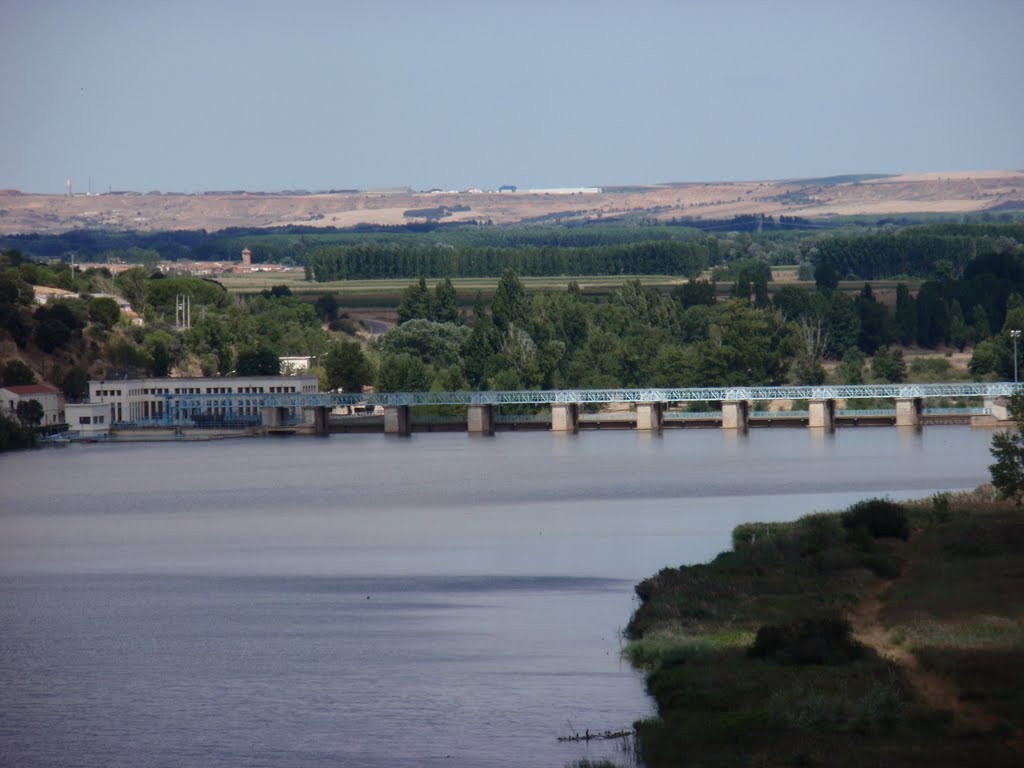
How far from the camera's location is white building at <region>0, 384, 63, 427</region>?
291 feet

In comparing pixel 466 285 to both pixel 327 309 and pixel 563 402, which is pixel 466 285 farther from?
pixel 563 402

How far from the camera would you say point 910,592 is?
1251 inches

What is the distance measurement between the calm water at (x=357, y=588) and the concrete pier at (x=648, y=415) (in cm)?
1278

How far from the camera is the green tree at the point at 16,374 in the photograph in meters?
92.8

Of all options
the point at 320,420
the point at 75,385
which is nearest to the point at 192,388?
the point at 75,385

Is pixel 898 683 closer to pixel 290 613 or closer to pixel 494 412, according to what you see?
pixel 290 613

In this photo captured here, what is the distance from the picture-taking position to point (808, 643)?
86.9 feet

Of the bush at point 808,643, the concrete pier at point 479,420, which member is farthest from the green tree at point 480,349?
the bush at point 808,643

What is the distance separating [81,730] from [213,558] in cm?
1851

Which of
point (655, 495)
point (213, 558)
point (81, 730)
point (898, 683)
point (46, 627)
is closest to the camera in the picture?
point (898, 683)

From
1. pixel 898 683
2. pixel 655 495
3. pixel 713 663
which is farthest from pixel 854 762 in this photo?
pixel 655 495

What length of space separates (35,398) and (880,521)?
5876 centimetres

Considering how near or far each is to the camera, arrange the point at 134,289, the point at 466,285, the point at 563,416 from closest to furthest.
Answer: the point at 563,416 < the point at 134,289 < the point at 466,285

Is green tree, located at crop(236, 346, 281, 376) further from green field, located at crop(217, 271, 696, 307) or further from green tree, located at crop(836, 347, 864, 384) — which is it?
green field, located at crop(217, 271, 696, 307)
